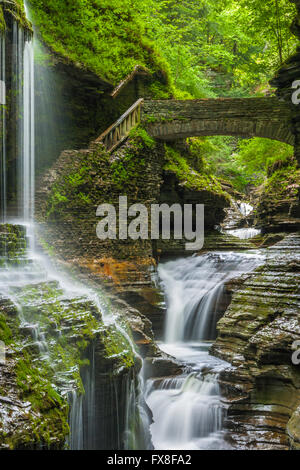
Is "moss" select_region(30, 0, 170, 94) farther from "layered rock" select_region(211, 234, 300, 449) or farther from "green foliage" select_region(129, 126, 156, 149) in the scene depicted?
"layered rock" select_region(211, 234, 300, 449)

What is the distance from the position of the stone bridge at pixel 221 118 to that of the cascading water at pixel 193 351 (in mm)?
3914

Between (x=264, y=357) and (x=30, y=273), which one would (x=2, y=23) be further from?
(x=264, y=357)

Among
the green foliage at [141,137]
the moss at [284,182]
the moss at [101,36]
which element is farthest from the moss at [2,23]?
the moss at [284,182]

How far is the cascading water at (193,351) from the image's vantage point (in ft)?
21.4

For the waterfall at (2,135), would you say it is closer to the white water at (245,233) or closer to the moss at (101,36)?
the moss at (101,36)

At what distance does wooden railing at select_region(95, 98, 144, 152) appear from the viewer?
1227cm

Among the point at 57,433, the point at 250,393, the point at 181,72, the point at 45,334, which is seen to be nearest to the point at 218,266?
the point at 250,393

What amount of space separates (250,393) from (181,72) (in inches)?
628

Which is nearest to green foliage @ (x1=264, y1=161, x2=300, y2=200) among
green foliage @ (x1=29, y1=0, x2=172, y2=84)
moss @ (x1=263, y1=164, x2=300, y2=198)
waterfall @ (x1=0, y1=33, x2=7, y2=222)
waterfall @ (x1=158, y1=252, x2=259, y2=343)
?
moss @ (x1=263, y1=164, x2=300, y2=198)

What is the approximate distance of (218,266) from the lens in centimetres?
1241

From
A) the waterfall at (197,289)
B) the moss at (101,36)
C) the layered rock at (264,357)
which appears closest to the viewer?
the layered rock at (264,357)

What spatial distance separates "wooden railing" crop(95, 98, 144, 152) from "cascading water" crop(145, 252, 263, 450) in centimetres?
440

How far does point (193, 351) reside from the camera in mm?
9336

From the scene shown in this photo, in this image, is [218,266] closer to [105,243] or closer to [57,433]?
[105,243]
